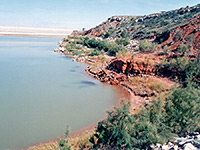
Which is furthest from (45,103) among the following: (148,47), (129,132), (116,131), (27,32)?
(27,32)

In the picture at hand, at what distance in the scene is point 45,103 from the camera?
437 inches

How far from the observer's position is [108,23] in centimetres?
5219

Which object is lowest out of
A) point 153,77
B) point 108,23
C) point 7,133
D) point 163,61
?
point 7,133

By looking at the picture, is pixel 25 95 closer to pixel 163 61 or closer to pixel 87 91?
pixel 87 91

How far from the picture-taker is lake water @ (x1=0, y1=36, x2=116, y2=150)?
8.14m

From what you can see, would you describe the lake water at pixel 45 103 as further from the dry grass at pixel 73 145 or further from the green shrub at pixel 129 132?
the green shrub at pixel 129 132

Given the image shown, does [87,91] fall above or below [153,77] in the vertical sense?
below

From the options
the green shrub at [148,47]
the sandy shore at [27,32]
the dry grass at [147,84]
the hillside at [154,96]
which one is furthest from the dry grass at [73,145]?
the sandy shore at [27,32]

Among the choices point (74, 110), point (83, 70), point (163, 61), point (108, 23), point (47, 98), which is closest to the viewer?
point (74, 110)

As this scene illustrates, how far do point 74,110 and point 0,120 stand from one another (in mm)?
3783

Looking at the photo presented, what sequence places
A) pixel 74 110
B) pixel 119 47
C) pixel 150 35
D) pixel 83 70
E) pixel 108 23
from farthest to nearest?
pixel 108 23
pixel 150 35
pixel 119 47
pixel 83 70
pixel 74 110

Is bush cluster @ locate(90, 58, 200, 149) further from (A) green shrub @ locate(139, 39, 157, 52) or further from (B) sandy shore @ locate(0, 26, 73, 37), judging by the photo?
(B) sandy shore @ locate(0, 26, 73, 37)

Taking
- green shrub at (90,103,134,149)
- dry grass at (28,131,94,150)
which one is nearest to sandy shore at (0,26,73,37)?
dry grass at (28,131,94,150)

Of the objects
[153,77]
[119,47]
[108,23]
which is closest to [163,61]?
[153,77]
